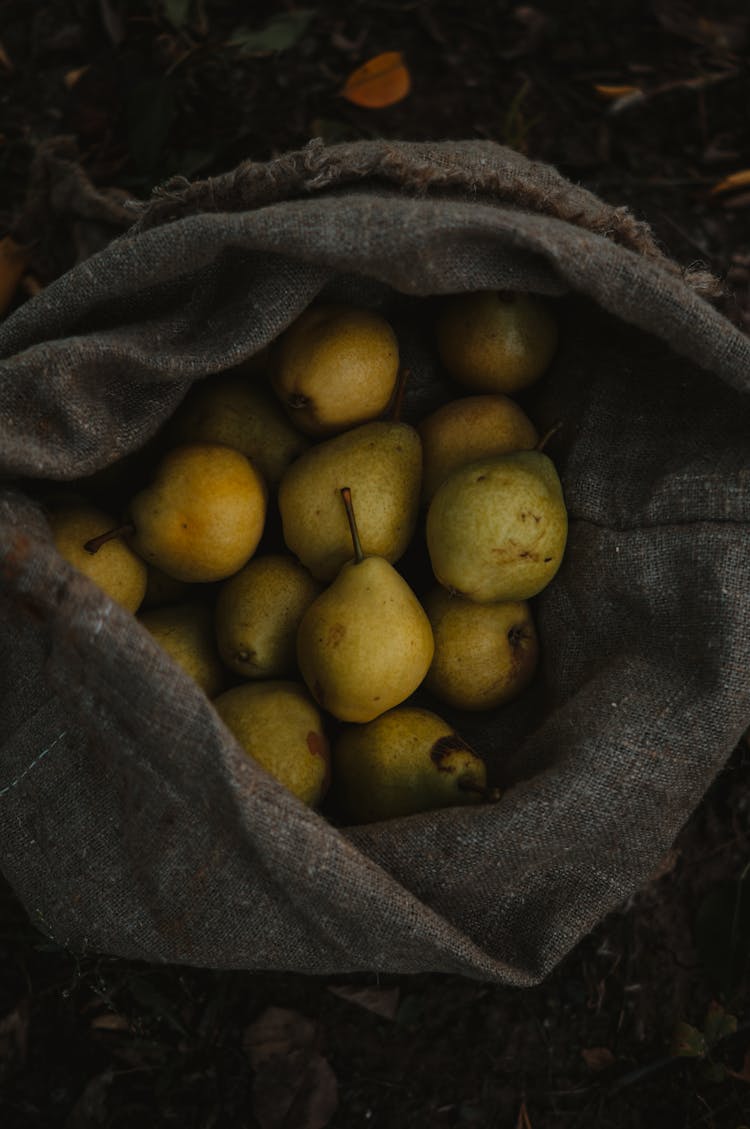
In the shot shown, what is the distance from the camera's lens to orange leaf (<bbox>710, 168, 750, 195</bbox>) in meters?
2.35

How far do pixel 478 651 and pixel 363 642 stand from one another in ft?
0.79

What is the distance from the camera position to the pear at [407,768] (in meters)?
1.47

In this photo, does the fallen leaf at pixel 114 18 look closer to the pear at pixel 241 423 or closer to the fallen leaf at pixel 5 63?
the fallen leaf at pixel 5 63

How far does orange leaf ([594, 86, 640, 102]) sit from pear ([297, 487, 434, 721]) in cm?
158

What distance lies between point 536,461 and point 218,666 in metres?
0.64

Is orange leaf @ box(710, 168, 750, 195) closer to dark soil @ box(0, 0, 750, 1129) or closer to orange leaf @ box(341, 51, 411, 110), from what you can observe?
dark soil @ box(0, 0, 750, 1129)

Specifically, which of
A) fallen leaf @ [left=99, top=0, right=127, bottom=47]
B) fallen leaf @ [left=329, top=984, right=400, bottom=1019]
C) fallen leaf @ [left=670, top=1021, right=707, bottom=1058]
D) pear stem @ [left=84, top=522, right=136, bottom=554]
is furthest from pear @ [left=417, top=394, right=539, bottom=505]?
fallen leaf @ [left=99, top=0, right=127, bottom=47]

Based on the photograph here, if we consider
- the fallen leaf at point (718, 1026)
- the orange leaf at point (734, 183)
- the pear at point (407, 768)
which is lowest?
the fallen leaf at point (718, 1026)

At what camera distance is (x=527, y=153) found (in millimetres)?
2387

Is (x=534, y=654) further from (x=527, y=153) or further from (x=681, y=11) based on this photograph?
(x=681, y=11)

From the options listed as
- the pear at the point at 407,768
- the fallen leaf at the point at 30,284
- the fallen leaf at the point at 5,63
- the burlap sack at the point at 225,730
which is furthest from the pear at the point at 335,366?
the fallen leaf at the point at 5,63

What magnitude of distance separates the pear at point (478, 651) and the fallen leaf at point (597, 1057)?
84cm

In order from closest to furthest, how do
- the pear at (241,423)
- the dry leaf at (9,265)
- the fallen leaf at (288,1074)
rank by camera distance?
the pear at (241,423) → the fallen leaf at (288,1074) → the dry leaf at (9,265)

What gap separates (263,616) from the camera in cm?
156
